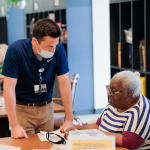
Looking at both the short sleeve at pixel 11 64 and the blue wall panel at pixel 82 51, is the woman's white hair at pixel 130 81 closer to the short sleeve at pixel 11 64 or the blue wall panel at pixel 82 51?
the short sleeve at pixel 11 64

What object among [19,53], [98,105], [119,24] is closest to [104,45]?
[98,105]

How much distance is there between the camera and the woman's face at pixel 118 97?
1.78m

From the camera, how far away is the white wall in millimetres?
5176

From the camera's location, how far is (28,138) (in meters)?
1.79

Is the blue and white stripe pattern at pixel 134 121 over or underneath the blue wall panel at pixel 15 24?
underneath

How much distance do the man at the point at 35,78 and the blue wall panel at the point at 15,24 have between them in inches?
335

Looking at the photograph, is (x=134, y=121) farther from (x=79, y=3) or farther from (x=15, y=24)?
(x=15, y=24)

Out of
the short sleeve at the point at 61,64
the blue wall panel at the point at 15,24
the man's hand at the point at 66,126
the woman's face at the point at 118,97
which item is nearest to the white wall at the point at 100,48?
the short sleeve at the point at 61,64

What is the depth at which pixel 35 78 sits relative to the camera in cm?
200

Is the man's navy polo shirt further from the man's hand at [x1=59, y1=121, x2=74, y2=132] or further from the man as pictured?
the man's hand at [x1=59, y1=121, x2=74, y2=132]

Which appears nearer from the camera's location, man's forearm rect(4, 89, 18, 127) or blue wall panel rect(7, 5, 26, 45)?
man's forearm rect(4, 89, 18, 127)

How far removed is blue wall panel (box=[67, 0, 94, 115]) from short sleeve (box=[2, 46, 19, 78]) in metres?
3.33

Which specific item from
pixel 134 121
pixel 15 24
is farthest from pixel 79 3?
pixel 15 24

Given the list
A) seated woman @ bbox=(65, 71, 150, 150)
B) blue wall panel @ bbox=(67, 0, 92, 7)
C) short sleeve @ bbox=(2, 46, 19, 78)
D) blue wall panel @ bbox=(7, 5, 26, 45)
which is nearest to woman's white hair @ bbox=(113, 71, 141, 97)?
seated woman @ bbox=(65, 71, 150, 150)
